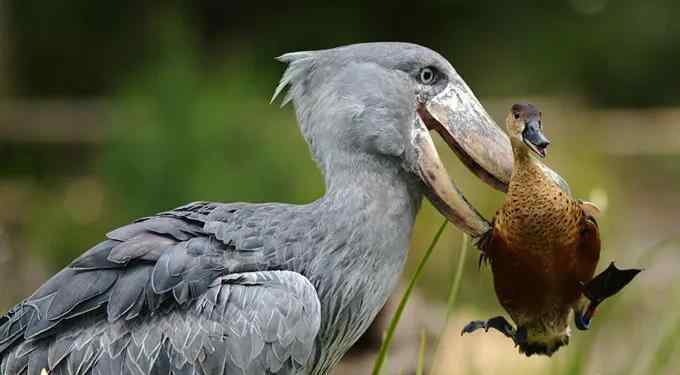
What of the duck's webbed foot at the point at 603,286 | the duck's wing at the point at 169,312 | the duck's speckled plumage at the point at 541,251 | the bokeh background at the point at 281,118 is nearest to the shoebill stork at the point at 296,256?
the duck's wing at the point at 169,312

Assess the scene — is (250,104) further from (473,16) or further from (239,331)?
(473,16)

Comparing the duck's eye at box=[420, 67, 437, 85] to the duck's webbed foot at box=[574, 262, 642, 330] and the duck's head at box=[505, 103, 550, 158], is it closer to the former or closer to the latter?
the duck's head at box=[505, 103, 550, 158]

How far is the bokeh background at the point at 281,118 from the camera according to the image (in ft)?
16.8

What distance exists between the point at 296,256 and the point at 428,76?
48 cm

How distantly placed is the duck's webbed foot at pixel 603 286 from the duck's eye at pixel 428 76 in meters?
0.59

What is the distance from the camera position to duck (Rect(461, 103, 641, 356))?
2.11m

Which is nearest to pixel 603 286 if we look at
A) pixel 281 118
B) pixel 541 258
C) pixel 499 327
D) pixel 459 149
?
pixel 541 258

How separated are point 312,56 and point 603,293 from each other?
864 mm

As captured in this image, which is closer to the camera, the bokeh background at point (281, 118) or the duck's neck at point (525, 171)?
the duck's neck at point (525, 171)

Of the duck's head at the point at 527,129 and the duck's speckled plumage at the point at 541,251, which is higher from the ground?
the duck's head at the point at 527,129

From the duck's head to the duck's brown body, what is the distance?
5 cm

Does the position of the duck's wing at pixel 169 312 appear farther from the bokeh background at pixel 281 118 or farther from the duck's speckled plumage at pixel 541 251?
the bokeh background at pixel 281 118

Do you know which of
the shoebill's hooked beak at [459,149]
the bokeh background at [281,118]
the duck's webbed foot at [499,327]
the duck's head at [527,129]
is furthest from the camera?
the bokeh background at [281,118]

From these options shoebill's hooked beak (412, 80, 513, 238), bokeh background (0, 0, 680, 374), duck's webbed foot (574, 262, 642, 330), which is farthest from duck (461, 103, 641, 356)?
bokeh background (0, 0, 680, 374)
